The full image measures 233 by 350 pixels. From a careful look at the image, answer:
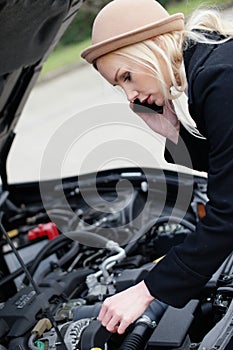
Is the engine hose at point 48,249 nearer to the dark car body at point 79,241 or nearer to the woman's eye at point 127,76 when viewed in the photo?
the dark car body at point 79,241

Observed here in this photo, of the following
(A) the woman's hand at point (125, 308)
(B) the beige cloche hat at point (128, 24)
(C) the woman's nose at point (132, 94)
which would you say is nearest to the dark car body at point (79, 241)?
(A) the woman's hand at point (125, 308)

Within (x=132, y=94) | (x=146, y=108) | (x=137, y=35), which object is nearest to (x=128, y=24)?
(x=137, y=35)

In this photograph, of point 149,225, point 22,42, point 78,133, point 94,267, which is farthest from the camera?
point 78,133

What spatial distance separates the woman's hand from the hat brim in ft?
1.98

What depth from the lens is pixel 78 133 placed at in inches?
118

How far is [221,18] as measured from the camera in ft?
5.68

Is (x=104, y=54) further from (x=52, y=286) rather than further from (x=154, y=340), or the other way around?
(x=52, y=286)

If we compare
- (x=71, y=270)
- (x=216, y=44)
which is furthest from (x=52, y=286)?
(x=216, y=44)

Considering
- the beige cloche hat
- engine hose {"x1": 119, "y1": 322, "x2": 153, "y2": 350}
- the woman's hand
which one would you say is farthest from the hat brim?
engine hose {"x1": 119, "y1": 322, "x2": 153, "y2": 350}

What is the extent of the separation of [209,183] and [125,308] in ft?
1.26

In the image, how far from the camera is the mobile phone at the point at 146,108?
5.82 feet

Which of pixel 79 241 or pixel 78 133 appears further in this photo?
pixel 78 133

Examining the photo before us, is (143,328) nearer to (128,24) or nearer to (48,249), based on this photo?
(48,249)

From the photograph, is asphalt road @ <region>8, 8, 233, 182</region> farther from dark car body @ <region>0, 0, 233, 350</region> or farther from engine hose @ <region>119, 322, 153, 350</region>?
engine hose @ <region>119, 322, 153, 350</region>
